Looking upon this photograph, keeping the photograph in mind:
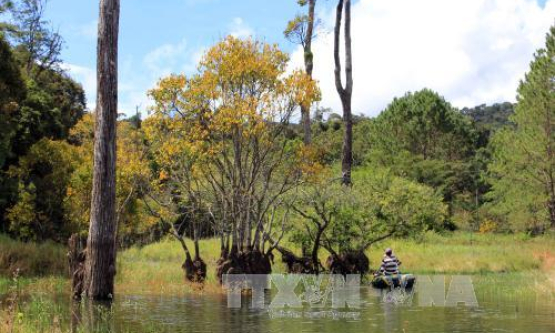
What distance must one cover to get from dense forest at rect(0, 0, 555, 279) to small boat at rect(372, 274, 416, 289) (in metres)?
3.89

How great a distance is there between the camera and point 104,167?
1809 centimetres

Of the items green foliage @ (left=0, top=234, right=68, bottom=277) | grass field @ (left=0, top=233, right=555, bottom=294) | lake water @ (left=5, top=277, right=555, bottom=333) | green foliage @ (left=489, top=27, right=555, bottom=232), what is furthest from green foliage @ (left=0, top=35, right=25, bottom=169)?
green foliage @ (left=489, top=27, right=555, bottom=232)

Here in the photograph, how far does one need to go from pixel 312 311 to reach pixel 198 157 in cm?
919

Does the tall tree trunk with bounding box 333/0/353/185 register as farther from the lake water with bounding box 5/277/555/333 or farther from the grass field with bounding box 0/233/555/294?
the lake water with bounding box 5/277/555/333

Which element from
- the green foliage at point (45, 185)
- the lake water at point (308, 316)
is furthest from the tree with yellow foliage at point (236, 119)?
the green foliage at point (45, 185)

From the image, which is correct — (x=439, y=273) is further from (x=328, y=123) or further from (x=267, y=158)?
(x=328, y=123)

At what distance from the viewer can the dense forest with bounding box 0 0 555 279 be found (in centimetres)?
2384

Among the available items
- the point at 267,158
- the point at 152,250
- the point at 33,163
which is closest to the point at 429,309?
the point at 267,158

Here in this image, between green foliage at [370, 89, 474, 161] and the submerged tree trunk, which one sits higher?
green foliage at [370, 89, 474, 161]

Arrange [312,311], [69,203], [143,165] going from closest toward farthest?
1. [312,311]
2. [143,165]
3. [69,203]

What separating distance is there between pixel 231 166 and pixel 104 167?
296 inches

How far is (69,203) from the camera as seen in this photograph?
98.9ft

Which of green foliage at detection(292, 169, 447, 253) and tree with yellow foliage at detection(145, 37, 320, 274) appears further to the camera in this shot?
green foliage at detection(292, 169, 447, 253)

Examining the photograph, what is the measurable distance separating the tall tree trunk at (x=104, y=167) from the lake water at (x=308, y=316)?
3.07 feet
